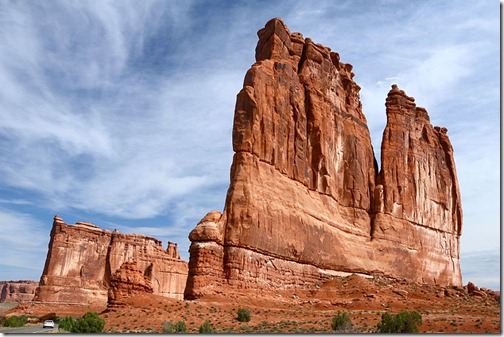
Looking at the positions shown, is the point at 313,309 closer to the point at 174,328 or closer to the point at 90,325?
the point at 174,328

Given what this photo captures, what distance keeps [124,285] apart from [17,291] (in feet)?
388

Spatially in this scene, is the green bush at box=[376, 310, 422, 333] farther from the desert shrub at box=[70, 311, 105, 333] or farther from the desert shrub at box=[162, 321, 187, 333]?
the desert shrub at box=[70, 311, 105, 333]

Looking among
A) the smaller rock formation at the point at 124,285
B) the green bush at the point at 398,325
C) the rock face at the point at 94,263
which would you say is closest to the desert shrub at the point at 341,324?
the green bush at the point at 398,325

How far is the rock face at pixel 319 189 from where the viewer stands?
35812 millimetres

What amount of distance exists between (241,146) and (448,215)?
37.1m

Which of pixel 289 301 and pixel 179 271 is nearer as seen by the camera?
pixel 289 301

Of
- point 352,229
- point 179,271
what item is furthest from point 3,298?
point 352,229

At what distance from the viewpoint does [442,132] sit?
66625 millimetres

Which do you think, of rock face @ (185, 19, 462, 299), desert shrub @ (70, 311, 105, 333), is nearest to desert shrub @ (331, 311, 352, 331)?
rock face @ (185, 19, 462, 299)

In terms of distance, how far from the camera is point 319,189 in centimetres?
4772

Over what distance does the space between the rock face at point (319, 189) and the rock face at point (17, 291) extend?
4216 inches

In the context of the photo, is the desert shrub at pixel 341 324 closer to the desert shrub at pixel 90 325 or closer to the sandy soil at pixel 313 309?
the sandy soil at pixel 313 309

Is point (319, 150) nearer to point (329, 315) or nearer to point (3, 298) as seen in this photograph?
point (329, 315)

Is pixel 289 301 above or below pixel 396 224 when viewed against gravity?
below
